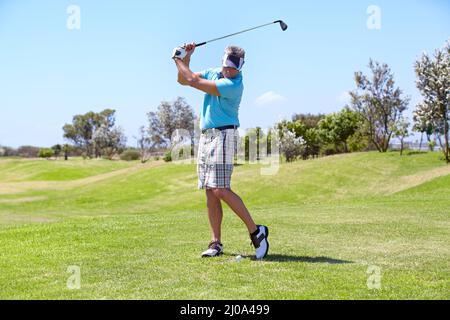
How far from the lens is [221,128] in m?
6.71

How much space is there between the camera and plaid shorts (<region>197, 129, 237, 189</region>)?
6.67 metres

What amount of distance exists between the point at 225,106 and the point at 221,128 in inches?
11.5

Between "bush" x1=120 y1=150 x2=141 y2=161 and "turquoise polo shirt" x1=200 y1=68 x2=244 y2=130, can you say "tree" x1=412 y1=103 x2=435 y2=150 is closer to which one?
"turquoise polo shirt" x1=200 y1=68 x2=244 y2=130

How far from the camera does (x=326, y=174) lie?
41.5 metres

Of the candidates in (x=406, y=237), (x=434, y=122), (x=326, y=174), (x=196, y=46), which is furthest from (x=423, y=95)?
(x=196, y=46)

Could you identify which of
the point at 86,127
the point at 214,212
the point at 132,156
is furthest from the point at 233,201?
the point at 86,127

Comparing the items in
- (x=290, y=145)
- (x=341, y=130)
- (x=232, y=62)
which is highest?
(x=341, y=130)

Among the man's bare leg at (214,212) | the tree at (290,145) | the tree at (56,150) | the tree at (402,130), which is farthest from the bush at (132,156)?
the man's bare leg at (214,212)

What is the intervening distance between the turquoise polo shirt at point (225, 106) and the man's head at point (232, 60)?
98 millimetres

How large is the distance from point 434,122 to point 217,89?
37389 millimetres

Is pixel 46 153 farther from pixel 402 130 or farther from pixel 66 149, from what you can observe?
pixel 402 130

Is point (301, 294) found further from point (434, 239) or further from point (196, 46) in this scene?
point (434, 239)

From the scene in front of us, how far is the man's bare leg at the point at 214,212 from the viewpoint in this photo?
7.07 meters
